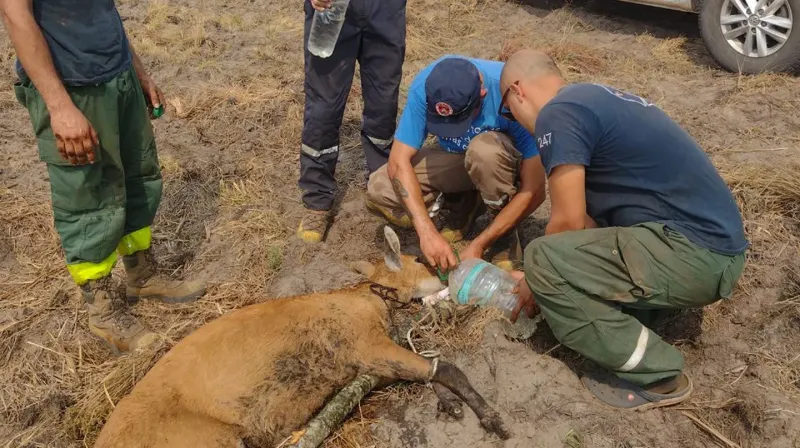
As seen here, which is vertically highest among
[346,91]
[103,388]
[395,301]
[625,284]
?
[346,91]

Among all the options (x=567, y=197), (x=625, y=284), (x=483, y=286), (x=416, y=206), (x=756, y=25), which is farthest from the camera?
Result: (x=756, y=25)

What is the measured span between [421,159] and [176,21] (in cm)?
586

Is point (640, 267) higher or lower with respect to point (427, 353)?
higher

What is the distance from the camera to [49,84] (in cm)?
297

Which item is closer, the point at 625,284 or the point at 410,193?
the point at 625,284

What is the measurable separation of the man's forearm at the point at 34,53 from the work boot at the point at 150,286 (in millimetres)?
1288

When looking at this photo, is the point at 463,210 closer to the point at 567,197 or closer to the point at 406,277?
the point at 406,277

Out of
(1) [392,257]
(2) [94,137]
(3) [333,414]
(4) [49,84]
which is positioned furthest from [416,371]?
(4) [49,84]

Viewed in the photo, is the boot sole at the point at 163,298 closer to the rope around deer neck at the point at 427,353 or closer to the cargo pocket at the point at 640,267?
the rope around deer neck at the point at 427,353

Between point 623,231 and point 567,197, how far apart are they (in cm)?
38

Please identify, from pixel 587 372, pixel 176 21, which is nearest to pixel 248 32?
pixel 176 21

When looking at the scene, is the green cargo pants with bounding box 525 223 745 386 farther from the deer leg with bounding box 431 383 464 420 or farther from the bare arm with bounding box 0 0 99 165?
the bare arm with bounding box 0 0 99 165

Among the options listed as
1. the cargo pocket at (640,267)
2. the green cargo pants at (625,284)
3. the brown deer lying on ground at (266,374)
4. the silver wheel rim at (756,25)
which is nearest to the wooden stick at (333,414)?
the brown deer lying on ground at (266,374)

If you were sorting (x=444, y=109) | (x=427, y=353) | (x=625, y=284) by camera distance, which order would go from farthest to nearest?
(x=444, y=109)
(x=427, y=353)
(x=625, y=284)
